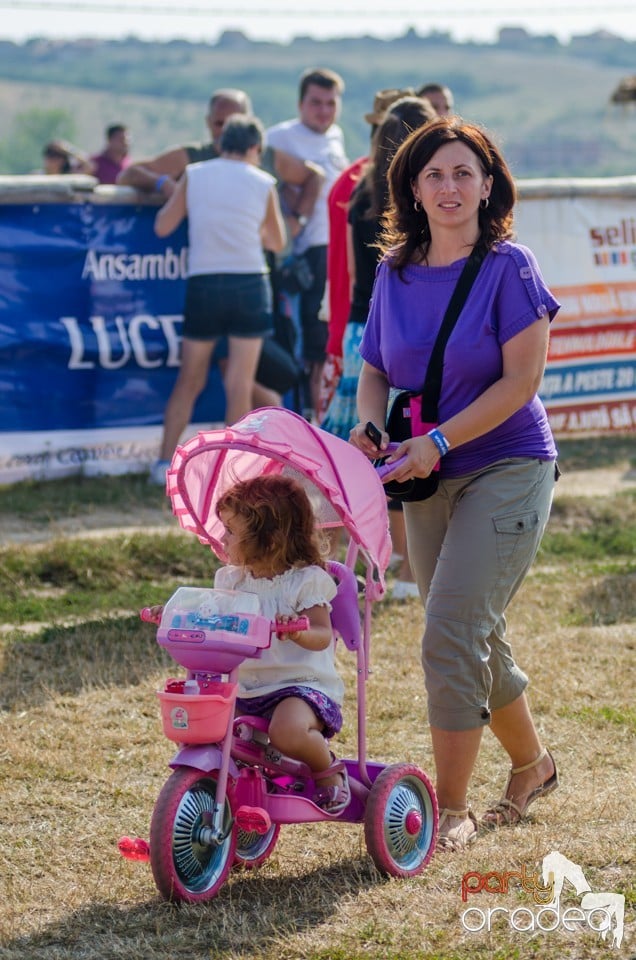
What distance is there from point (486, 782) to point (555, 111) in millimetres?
129858

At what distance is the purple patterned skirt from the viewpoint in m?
3.89

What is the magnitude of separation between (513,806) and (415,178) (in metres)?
→ 1.89

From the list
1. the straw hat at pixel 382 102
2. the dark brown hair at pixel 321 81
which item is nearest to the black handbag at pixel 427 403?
the straw hat at pixel 382 102

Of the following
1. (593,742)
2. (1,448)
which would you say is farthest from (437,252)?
(1,448)

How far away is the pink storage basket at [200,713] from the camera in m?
3.62

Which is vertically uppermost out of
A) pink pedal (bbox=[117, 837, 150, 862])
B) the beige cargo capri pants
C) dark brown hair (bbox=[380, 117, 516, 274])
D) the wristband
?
dark brown hair (bbox=[380, 117, 516, 274])

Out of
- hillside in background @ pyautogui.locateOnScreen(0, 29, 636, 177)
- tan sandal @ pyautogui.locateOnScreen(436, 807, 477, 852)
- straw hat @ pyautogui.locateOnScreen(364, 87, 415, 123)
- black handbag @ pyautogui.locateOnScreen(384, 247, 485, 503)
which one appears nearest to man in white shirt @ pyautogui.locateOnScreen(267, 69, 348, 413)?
straw hat @ pyautogui.locateOnScreen(364, 87, 415, 123)

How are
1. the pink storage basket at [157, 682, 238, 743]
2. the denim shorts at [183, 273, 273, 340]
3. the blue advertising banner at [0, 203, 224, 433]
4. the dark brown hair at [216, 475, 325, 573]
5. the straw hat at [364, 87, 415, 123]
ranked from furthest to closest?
1. the blue advertising banner at [0, 203, 224, 433]
2. the denim shorts at [183, 273, 273, 340]
3. the straw hat at [364, 87, 415, 123]
4. the dark brown hair at [216, 475, 325, 573]
5. the pink storage basket at [157, 682, 238, 743]

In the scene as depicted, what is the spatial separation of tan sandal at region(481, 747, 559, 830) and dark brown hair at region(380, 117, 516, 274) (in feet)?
5.14

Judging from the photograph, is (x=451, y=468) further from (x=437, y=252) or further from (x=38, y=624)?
(x=38, y=624)

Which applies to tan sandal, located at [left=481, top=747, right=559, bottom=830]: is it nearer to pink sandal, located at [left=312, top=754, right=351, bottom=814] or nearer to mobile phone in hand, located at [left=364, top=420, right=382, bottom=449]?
pink sandal, located at [left=312, top=754, right=351, bottom=814]

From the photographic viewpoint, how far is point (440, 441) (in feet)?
12.9
